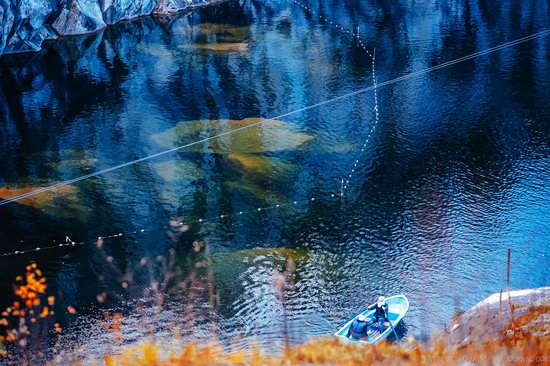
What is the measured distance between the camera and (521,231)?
1118 inches

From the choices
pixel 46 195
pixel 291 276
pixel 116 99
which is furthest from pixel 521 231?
pixel 116 99

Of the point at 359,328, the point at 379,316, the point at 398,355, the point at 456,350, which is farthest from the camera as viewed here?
the point at 379,316

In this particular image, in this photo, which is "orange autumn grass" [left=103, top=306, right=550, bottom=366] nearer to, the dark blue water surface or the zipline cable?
the dark blue water surface

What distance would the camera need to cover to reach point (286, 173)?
33.7 m

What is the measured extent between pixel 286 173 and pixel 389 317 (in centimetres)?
1180

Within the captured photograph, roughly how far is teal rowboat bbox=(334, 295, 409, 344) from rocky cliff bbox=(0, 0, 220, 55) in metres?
40.2

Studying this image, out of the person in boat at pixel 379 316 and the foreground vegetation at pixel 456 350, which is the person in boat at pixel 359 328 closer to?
the person in boat at pixel 379 316

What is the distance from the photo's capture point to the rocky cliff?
5250cm

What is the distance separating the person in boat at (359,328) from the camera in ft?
74.3

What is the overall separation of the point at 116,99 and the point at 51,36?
18.1m

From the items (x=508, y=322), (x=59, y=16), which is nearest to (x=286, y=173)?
(x=508, y=322)

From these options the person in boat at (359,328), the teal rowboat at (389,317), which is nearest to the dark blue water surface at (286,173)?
the teal rowboat at (389,317)

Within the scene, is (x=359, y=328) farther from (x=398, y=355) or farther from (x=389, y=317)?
(x=398, y=355)

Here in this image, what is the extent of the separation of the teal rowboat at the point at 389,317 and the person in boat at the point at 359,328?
0.14 m
